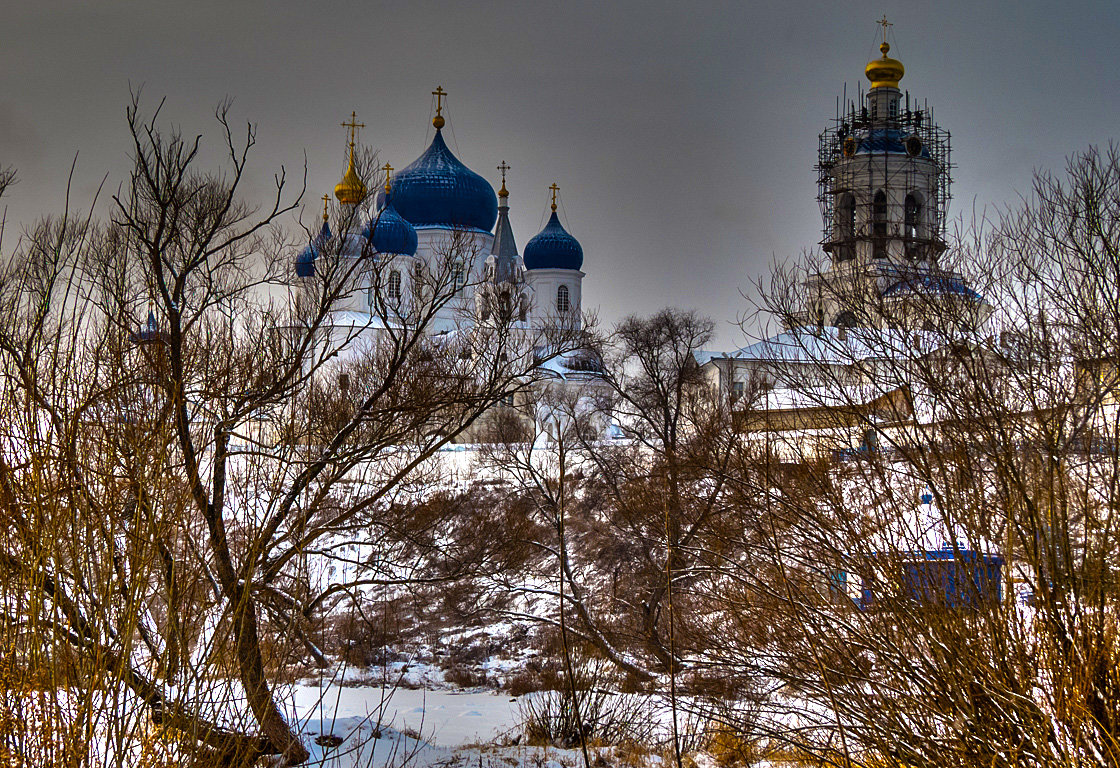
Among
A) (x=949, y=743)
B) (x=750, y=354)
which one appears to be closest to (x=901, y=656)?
(x=949, y=743)

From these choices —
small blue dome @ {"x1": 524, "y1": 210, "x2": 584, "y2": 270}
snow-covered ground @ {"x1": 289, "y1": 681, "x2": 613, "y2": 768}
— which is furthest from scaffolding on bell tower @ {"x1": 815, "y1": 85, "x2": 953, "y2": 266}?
snow-covered ground @ {"x1": 289, "y1": 681, "x2": 613, "y2": 768}

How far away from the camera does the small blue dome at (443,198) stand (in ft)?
95.8

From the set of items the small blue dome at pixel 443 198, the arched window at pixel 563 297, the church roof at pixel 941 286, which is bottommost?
the church roof at pixel 941 286

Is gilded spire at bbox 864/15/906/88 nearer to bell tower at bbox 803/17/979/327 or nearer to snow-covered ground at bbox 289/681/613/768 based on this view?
bell tower at bbox 803/17/979/327

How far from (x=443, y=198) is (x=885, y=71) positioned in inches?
540

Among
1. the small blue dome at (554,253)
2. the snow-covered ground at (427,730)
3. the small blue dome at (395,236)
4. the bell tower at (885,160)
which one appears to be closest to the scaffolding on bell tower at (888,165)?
the bell tower at (885,160)

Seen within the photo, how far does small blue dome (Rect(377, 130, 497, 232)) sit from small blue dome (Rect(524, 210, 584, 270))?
162 cm

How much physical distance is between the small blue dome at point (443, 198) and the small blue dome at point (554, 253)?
5.31 feet

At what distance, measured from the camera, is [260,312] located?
27.1 ft

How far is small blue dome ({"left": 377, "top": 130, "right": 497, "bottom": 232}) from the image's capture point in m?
29.2

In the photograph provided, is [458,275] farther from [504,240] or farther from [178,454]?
[504,240]

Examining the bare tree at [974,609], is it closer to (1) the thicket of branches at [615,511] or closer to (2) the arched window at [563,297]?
(1) the thicket of branches at [615,511]

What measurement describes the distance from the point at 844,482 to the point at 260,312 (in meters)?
4.99

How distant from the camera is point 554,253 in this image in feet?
99.6
